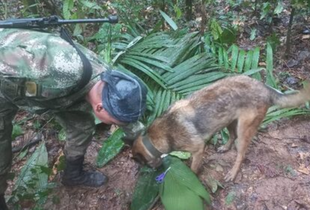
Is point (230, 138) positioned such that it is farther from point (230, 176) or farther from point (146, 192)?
point (146, 192)

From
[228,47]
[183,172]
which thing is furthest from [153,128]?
[228,47]

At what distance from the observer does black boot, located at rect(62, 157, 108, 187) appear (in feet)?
12.8

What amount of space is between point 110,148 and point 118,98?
5.70 feet

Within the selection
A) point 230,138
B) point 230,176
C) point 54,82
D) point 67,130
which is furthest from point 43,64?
point 230,138

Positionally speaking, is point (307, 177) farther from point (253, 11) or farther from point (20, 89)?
point (253, 11)

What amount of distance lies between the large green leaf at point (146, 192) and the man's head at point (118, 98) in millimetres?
1079

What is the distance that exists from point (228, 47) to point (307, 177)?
2551 mm

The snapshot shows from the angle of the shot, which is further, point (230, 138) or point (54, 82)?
point (230, 138)

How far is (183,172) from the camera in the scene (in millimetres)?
3475

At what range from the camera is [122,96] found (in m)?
2.68

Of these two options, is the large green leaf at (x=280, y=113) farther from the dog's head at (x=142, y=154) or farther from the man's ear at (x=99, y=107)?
the man's ear at (x=99, y=107)

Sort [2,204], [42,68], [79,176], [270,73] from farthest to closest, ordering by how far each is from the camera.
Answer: [270,73] → [79,176] → [2,204] → [42,68]

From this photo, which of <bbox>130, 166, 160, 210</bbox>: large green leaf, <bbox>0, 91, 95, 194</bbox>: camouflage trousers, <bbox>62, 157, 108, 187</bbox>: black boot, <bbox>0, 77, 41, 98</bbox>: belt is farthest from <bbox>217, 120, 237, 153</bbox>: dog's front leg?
<bbox>0, 77, 41, 98</bbox>: belt

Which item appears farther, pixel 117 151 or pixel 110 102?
pixel 117 151
